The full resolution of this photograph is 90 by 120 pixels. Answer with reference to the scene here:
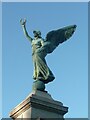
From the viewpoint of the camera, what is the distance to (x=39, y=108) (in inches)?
818

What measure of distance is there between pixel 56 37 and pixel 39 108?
358 centimetres

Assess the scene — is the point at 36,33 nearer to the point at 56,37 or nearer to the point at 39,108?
the point at 56,37

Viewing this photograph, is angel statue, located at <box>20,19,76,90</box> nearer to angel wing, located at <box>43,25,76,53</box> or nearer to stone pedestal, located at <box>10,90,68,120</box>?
angel wing, located at <box>43,25,76,53</box>

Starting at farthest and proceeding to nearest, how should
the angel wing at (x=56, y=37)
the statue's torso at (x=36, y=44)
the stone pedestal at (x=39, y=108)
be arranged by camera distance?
the angel wing at (x=56, y=37), the statue's torso at (x=36, y=44), the stone pedestal at (x=39, y=108)

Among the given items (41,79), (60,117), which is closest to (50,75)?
(41,79)

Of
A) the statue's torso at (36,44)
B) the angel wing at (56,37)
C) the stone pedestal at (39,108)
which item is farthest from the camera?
the angel wing at (56,37)

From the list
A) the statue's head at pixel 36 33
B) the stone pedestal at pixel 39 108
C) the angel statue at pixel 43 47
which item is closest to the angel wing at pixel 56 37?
the angel statue at pixel 43 47

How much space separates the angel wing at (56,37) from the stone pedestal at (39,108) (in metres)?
2.07

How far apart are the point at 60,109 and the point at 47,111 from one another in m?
0.53

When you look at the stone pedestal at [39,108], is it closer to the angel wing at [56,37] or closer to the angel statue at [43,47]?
the angel statue at [43,47]

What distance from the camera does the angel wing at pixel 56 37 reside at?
74.1 feet

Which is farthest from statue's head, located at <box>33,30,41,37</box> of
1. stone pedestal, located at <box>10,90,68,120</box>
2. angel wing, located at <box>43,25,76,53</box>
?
stone pedestal, located at <box>10,90,68,120</box>

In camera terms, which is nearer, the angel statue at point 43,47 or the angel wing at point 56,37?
the angel statue at point 43,47

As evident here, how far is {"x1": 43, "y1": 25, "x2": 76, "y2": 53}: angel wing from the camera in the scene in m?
22.6
